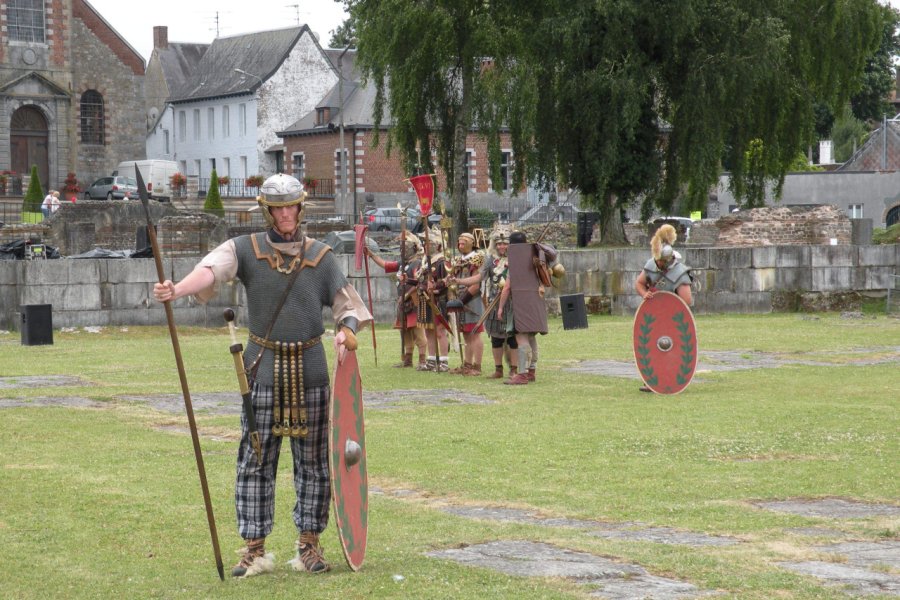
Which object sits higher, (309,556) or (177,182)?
(177,182)

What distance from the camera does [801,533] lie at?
8188mm

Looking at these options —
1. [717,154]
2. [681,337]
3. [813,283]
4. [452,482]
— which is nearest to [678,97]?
[717,154]

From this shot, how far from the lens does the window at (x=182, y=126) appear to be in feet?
280

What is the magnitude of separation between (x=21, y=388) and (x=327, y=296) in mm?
10273

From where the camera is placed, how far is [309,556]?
290 inches

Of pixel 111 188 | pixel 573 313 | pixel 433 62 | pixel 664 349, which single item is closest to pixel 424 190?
pixel 664 349

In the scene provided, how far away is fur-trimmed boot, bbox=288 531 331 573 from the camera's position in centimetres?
734

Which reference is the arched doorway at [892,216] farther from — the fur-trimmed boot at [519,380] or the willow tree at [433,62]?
the fur-trimmed boot at [519,380]

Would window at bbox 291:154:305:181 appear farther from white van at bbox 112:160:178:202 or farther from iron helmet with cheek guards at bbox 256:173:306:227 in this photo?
iron helmet with cheek guards at bbox 256:173:306:227

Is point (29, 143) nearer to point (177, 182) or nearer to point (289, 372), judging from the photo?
point (177, 182)

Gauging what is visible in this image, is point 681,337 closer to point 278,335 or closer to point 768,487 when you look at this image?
point 768,487

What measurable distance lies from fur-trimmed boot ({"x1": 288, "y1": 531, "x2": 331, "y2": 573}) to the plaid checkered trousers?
4cm

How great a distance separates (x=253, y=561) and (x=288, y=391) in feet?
2.77

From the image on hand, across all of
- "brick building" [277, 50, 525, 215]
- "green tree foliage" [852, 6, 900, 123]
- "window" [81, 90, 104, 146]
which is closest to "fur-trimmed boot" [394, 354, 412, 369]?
"brick building" [277, 50, 525, 215]
